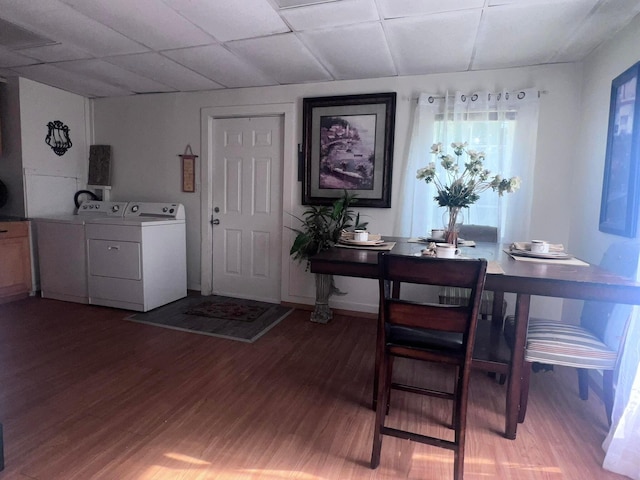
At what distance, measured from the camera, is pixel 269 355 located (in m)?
2.56

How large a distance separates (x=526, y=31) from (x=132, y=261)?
354 cm

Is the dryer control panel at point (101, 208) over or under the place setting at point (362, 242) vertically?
over

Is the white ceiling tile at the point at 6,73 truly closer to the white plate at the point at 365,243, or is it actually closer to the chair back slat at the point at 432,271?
the white plate at the point at 365,243

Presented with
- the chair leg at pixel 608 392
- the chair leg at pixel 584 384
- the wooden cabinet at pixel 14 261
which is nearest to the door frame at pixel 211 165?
the wooden cabinet at pixel 14 261

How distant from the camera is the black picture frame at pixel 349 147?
128 inches

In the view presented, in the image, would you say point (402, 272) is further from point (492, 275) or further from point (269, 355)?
point (269, 355)

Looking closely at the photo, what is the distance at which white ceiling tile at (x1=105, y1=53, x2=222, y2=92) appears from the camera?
9.56ft

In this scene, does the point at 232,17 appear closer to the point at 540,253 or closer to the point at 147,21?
the point at 147,21

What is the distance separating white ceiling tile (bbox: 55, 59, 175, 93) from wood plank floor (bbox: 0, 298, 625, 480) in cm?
227

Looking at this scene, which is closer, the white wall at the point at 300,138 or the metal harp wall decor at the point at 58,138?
the white wall at the point at 300,138

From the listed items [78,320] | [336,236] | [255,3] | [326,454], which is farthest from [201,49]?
[326,454]

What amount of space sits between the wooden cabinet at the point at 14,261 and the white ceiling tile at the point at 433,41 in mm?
3808

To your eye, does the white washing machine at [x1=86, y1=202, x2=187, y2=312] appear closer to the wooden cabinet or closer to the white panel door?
the white panel door

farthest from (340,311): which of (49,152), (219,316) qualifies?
(49,152)
